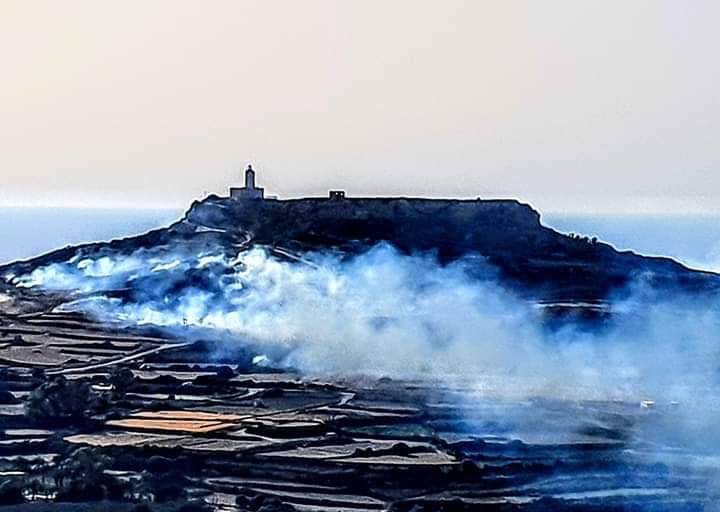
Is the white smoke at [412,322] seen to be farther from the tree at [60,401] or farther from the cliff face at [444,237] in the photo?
the tree at [60,401]

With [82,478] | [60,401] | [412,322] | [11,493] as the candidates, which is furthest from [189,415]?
[412,322]

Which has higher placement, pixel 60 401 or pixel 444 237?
pixel 444 237

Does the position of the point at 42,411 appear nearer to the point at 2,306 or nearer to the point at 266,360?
the point at 266,360

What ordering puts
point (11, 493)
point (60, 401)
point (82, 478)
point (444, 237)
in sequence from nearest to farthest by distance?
point (11, 493) < point (82, 478) < point (60, 401) < point (444, 237)

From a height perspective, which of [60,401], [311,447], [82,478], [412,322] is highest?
[412,322]

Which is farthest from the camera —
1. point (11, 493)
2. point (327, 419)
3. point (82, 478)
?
point (327, 419)

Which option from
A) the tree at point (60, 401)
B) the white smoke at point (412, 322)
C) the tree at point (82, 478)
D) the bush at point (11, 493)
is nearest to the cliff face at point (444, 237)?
the white smoke at point (412, 322)

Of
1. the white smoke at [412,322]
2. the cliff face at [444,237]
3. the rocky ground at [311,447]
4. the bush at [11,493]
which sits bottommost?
the bush at [11,493]

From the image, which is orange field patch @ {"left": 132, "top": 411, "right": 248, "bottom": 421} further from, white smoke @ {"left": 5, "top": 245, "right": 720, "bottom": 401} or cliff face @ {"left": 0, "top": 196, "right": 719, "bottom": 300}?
cliff face @ {"left": 0, "top": 196, "right": 719, "bottom": 300}

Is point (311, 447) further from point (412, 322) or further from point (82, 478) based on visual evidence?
point (412, 322)

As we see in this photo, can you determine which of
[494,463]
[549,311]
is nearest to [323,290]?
[549,311]
